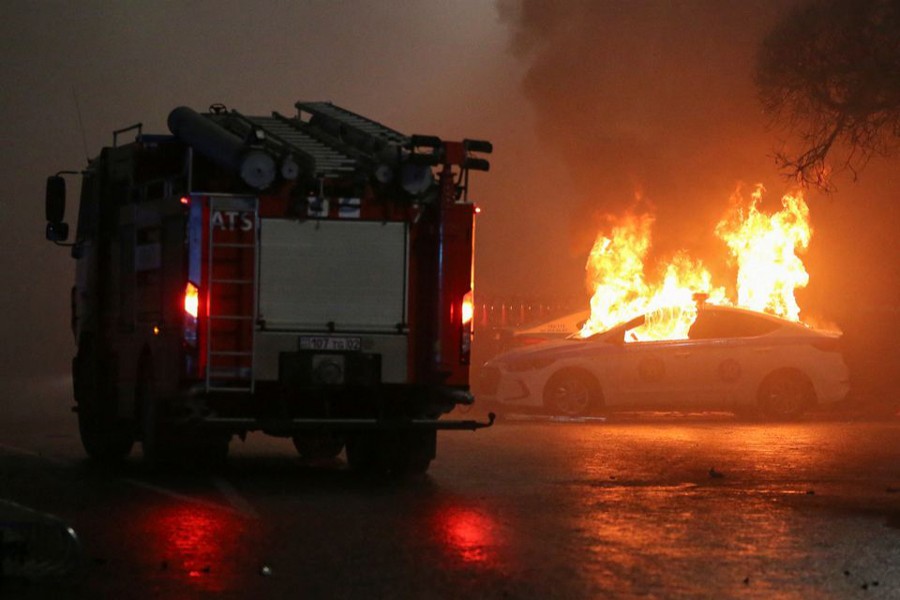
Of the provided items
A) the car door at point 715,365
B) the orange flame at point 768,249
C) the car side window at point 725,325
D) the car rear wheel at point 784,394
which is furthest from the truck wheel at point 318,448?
the orange flame at point 768,249

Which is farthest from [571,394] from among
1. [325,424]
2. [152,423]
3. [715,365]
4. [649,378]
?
[325,424]

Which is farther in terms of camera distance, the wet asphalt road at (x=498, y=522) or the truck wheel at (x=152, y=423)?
the truck wheel at (x=152, y=423)

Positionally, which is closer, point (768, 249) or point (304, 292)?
point (304, 292)

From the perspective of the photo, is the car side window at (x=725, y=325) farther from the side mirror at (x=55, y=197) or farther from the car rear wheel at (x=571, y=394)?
the side mirror at (x=55, y=197)

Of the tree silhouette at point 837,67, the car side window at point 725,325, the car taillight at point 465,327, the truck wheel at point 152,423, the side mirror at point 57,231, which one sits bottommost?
the truck wheel at point 152,423

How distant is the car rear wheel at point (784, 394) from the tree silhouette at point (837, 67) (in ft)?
12.3

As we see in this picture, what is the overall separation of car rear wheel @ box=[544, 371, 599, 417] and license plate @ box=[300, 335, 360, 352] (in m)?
8.43

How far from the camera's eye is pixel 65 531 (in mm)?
7805

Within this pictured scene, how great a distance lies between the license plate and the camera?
1277cm

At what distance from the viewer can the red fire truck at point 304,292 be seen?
12617 millimetres

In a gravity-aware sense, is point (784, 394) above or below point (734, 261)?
below

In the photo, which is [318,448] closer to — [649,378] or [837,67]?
[649,378]

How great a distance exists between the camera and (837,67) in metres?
22.7

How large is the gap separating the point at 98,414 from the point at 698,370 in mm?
8634
